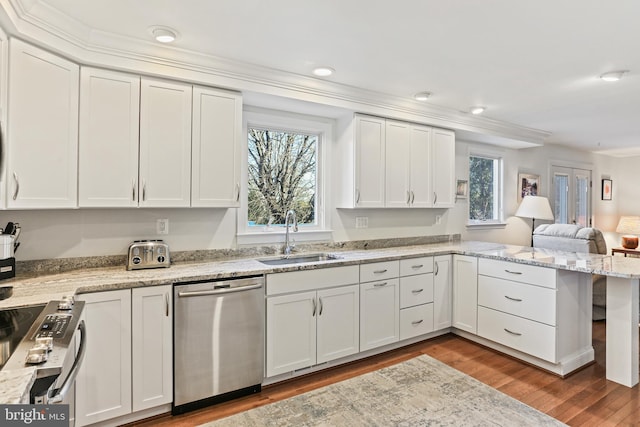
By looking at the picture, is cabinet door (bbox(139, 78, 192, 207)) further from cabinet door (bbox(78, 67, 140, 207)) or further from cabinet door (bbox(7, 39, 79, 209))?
cabinet door (bbox(7, 39, 79, 209))

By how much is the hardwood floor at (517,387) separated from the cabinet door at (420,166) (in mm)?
1519

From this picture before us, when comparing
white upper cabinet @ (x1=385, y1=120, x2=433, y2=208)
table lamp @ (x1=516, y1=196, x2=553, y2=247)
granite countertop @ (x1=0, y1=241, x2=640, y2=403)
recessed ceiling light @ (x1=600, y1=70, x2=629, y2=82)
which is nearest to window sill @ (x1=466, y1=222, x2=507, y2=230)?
table lamp @ (x1=516, y1=196, x2=553, y2=247)

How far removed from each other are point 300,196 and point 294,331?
1.36 metres

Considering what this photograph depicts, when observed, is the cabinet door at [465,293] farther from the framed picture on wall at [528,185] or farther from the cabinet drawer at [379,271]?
the framed picture on wall at [528,185]

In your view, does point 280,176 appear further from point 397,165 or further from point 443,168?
point 443,168

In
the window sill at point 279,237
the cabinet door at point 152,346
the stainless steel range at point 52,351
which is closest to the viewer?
the stainless steel range at point 52,351

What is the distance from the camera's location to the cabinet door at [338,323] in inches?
109

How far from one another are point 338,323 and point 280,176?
147 cm

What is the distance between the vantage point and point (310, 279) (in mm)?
2711

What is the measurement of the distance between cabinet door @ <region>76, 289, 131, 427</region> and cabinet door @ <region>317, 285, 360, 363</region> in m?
1.34

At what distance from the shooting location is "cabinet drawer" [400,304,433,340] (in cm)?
328

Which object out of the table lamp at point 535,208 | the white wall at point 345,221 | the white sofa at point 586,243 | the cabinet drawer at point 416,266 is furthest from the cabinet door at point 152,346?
the table lamp at point 535,208

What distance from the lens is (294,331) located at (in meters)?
2.65

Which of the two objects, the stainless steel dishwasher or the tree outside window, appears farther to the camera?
the tree outside window
